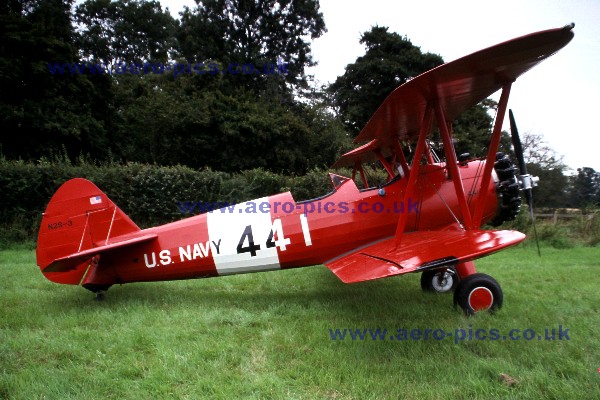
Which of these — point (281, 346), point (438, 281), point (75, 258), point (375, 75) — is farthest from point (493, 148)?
point (375, 75)

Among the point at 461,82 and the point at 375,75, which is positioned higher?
the point at 375,75

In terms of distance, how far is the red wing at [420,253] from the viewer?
321 centimetres

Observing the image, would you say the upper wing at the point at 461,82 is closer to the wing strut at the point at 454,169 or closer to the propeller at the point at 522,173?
the wing strut at the point at 454,169

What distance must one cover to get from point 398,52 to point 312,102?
706 cm

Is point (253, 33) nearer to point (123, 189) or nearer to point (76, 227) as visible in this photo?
point (123, 189)

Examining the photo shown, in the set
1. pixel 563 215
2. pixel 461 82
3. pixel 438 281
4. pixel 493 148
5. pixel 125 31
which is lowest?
pixel 563 215

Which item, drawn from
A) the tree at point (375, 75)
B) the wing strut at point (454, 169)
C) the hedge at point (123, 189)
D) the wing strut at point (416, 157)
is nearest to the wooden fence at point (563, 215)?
the hedge at point (123, 189)

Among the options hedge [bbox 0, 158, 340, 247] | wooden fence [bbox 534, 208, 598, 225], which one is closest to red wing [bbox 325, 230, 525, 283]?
hedge [bbox 0, 158, 340, 247]

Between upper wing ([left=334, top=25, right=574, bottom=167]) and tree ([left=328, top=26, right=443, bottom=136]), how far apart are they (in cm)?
1703

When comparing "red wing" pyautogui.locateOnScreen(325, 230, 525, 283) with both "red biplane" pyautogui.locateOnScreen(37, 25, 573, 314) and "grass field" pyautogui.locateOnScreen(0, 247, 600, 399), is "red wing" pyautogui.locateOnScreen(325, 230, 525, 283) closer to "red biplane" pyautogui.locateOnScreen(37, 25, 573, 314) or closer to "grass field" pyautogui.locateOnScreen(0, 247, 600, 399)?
"red biplane" pyautogui.locateOnScreen(37, 25, 573, 314)

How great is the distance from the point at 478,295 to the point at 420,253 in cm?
93

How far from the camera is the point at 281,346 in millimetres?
3354

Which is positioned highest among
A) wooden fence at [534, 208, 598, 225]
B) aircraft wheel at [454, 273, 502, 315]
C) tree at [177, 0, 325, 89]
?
tree at [177, 0, 325, 89]

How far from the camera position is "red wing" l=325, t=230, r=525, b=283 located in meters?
3.21
